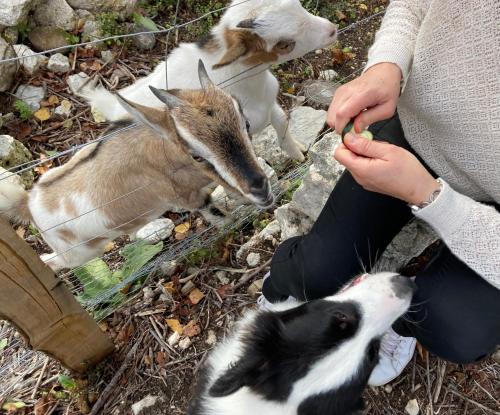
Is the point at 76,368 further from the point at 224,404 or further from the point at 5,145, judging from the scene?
the point at 5,145

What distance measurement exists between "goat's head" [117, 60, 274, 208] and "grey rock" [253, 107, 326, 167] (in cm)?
116

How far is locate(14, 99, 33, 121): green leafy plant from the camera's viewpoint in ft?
12.0

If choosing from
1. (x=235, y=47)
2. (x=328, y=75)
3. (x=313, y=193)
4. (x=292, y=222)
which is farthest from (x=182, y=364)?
(x=328, y=75)

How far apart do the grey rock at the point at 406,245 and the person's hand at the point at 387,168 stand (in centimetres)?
95

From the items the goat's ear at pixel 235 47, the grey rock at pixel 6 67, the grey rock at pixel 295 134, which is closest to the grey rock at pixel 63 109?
the grey rock at pixel 6 67

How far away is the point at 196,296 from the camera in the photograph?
112 inches

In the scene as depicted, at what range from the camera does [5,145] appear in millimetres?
3365

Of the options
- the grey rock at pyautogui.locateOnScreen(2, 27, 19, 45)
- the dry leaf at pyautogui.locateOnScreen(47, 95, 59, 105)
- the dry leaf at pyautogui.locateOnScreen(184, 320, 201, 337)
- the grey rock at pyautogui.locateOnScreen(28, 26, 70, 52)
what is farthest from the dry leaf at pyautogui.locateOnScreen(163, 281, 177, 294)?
the grey rock at pyautogui.locateOnScreen(2, 27, 19, 45)

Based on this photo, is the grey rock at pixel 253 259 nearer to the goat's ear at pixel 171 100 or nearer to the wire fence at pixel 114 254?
the wire fence at pixel 114 254

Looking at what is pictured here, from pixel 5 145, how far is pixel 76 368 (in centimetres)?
180

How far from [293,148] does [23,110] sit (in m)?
2.15

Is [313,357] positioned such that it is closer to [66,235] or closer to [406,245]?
[406,245]

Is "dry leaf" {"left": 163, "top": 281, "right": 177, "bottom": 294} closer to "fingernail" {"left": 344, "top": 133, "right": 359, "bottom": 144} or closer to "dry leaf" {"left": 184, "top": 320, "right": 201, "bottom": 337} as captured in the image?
"dry leaf" {"left": 184, "top": 320, "right": 201, "bottom": 337}

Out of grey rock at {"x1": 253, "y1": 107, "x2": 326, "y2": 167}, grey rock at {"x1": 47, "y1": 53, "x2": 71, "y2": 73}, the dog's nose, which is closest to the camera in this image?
the dog's nose
